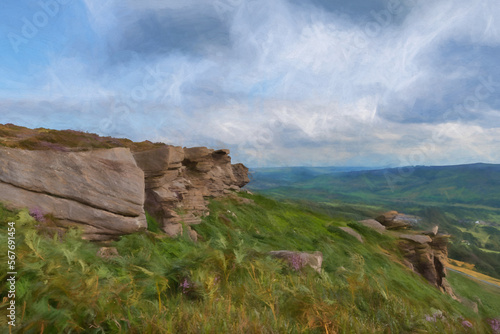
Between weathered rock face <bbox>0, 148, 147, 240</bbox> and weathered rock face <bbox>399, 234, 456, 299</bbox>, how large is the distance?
20.2 m

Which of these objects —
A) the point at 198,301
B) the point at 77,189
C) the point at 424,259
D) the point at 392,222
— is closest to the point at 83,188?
the point at 77,189

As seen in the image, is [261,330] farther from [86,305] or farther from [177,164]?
[177,164]

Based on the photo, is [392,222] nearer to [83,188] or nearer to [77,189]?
[83,188]

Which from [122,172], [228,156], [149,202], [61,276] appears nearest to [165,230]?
[149,202]

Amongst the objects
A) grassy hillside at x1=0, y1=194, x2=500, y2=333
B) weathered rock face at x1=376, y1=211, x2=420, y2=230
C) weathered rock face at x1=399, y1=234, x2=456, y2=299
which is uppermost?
grassy hillside at x1=0, y1=194, x2=500, y2=333

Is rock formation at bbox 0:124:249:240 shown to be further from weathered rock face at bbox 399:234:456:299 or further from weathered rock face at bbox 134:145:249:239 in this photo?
weathered rock face at bbox 399:234:456:299

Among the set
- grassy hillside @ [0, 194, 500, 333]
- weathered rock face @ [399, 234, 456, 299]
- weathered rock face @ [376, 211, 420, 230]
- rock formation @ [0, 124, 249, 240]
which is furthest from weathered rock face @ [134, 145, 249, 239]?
weathered rock face @ [376, 211, 420, 230]

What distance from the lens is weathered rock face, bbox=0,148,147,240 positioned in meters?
7.24

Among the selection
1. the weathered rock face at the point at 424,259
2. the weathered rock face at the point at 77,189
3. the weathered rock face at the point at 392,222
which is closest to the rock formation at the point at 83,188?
the weathered rock face at the point at 77,189

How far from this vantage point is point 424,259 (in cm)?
2094

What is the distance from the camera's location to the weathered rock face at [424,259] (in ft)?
68.8

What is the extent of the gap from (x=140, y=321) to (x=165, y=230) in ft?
28.7

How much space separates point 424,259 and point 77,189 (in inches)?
939

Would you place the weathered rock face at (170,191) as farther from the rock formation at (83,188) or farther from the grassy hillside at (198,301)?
the grassy hillside at (198,301)
